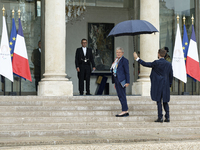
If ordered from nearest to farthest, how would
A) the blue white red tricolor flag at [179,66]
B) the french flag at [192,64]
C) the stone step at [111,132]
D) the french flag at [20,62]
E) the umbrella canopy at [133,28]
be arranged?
the stone step at [111,132], the umbrella canopy at [133,28], the french flag at [20,62], the blue white red tricolor flag at [179,66], the french flag at [192,64]

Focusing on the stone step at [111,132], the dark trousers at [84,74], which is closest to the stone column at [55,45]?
the dark trousers at [84,74]

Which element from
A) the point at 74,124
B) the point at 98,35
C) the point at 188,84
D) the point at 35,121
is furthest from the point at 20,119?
the point at 98,35

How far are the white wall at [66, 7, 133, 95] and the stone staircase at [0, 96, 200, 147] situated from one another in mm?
6549

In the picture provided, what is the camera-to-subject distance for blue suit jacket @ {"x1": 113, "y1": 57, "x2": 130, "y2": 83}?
9.34m

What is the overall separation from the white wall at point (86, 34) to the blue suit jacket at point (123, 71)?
8.11m

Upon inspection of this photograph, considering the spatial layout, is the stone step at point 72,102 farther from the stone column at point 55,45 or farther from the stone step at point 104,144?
the stone step at point 104,144

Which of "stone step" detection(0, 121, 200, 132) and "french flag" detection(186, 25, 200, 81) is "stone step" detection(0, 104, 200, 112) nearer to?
"stone step" detection(0, 121, 200, 132)

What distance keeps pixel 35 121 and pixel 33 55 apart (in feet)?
16.9

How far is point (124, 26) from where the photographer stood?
935 centimetres

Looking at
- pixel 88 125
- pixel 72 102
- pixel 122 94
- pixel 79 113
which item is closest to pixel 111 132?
pixel 88 125

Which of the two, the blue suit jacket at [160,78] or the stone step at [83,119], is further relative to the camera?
the blue suit jacket at [160,78]

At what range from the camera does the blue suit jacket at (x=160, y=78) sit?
903 centimetres

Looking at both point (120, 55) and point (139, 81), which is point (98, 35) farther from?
point (120, 55)

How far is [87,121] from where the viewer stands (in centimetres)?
921
